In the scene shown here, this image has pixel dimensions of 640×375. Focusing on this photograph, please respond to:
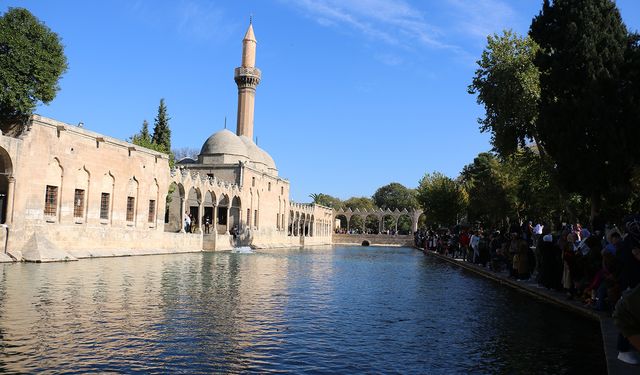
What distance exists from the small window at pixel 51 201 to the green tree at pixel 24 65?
2565 mm

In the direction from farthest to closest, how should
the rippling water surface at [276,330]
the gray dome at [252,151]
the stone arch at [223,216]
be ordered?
the gray dome at [252,151], the stone arch at [223,216], the rippling water surface at [276,330]

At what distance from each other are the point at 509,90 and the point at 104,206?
1796 centimetres

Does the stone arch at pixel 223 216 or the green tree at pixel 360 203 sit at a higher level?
the green tree at pixel 360 203

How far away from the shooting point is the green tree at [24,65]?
67.1ft

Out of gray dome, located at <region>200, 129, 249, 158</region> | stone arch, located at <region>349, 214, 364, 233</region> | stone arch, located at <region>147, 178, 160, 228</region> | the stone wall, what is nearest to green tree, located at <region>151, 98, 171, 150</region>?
gray dome, located at <region>200, 129, 249, 158</region>

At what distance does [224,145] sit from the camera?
4666cm

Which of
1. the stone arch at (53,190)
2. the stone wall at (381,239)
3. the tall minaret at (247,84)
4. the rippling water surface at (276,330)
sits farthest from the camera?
the stone wall at (381,239)

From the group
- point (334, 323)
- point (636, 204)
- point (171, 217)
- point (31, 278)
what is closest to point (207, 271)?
point (31, 278)

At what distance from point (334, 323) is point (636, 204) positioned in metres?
15.4

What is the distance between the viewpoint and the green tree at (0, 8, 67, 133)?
67.1ft

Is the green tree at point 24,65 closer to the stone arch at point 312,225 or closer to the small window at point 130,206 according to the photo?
the small window at point 130,206

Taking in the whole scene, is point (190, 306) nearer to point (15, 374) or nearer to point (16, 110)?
point (15, 374)

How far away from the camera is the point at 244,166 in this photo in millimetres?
43438

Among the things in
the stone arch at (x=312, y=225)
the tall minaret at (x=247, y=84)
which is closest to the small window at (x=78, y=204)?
the tall minaret at (x=247, y=84)
